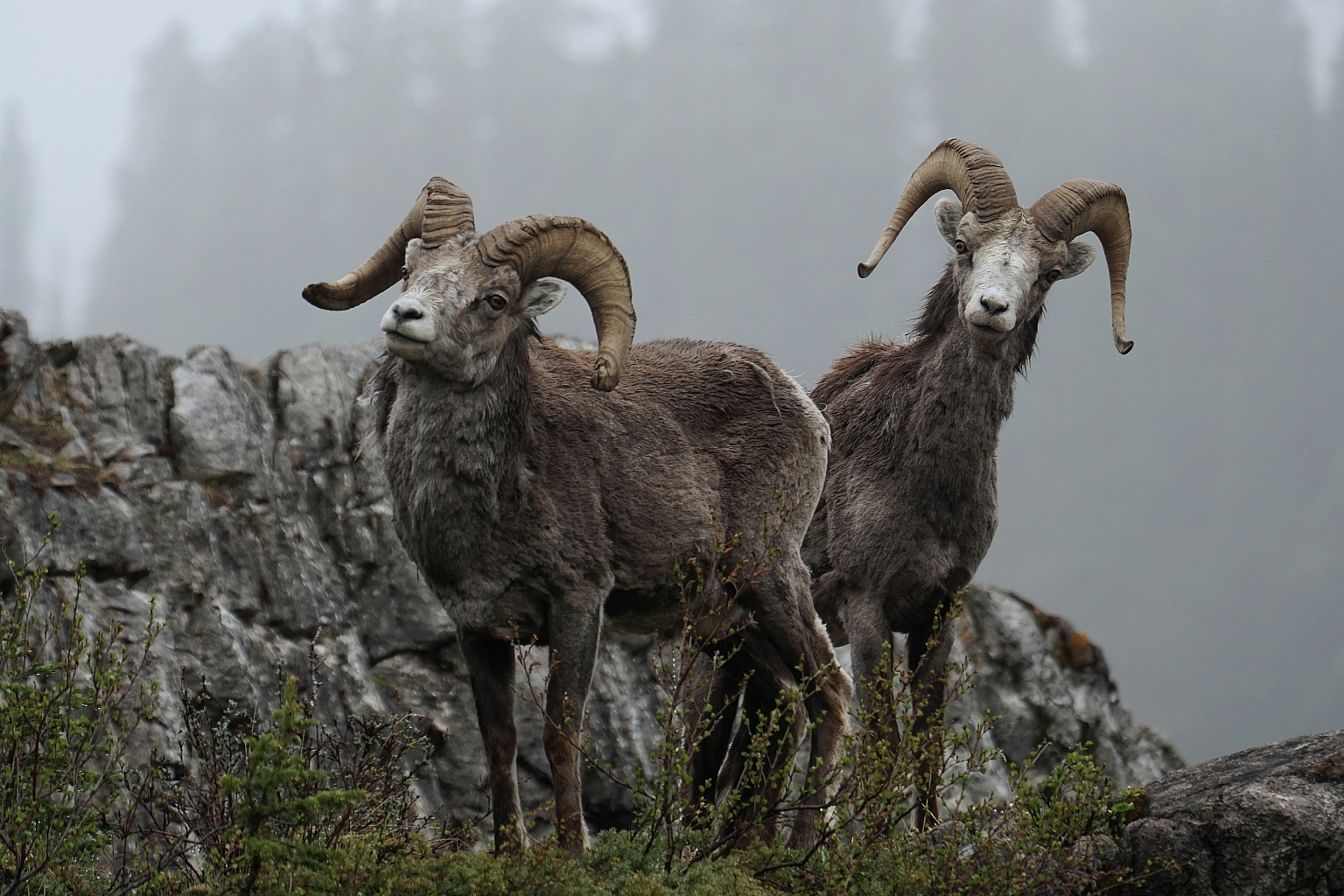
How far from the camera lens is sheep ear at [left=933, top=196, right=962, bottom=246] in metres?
9.47

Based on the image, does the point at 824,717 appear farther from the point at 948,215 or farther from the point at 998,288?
the point at 948,215

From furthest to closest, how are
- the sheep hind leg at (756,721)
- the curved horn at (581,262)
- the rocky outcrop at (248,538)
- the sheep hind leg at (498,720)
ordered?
the rocky outcrop at (248,538)
the sheep hind leg at (756,721)
the curved horn at (581,262)
the sheep hind leg at (498,720)

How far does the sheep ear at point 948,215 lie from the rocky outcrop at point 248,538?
204 inches

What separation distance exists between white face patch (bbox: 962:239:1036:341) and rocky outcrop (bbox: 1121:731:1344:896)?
2768 mm

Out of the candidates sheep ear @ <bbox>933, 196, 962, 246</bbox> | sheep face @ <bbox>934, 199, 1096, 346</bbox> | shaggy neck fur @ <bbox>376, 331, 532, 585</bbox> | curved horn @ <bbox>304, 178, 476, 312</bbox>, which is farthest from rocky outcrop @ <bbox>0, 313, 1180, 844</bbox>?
sheep face @ <bbox>934, 199, 1096, 346</bbox>

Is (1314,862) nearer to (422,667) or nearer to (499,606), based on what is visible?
(499,606)

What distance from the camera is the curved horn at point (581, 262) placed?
7.19 metres

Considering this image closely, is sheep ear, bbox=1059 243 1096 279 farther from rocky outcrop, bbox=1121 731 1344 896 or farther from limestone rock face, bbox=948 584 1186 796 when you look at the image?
limestone rock face, bbox=948 584 1186 796

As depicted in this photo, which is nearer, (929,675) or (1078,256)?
(929,675)

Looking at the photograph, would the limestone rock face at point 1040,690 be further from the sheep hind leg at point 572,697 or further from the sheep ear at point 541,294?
the sheep ear at point 541,294

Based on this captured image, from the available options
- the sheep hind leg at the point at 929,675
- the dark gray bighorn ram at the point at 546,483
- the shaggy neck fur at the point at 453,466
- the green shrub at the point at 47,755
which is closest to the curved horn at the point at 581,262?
the dark gray bighorn ram at the point at 546,483

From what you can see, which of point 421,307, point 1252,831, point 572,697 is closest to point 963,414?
point 1252,831

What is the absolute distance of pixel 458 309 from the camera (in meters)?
6.94

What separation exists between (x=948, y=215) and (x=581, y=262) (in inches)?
123
